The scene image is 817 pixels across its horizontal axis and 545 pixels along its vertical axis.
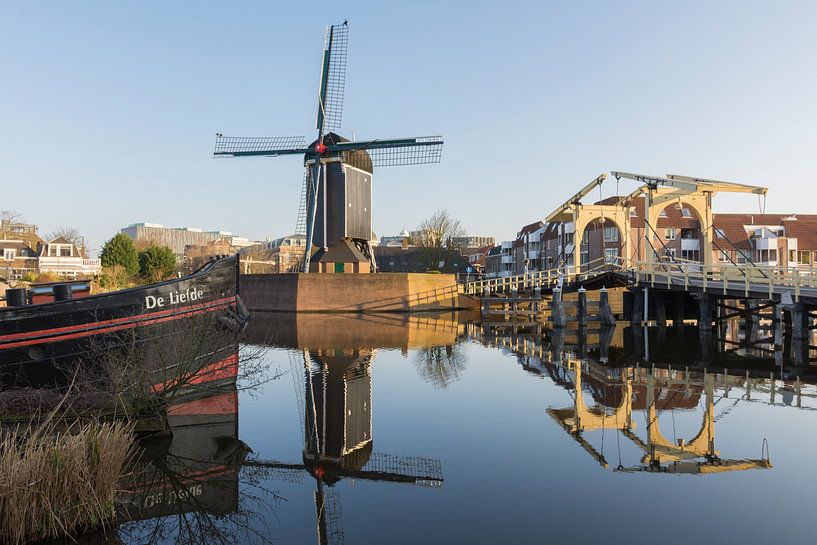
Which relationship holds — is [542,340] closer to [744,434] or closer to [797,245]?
[744,434]

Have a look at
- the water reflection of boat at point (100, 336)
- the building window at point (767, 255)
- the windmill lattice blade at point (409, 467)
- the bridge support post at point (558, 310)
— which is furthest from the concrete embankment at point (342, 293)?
the building window at point (767, 255)

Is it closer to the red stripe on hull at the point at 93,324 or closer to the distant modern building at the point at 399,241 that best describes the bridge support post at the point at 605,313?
the red stripe on hull at the point at 93,324

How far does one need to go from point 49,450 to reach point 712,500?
7.72 metres

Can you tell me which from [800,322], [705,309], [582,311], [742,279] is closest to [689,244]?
[582,311]

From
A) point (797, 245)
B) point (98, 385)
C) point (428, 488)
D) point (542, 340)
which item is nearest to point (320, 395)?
point (98, 385)

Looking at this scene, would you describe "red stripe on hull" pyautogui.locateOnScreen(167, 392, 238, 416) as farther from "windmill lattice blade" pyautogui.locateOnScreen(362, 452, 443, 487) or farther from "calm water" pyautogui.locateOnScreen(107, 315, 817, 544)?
Result: "windmill lattice blade" pyautogui.locateOnScreen(362, 452, 443, 487)

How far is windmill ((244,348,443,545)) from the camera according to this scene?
7.82 m

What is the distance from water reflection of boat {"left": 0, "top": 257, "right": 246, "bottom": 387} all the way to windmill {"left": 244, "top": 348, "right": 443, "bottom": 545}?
2390 mm

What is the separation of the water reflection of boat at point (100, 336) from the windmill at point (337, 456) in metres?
2.39

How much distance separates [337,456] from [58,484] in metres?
4.28

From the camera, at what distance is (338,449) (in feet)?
32.6

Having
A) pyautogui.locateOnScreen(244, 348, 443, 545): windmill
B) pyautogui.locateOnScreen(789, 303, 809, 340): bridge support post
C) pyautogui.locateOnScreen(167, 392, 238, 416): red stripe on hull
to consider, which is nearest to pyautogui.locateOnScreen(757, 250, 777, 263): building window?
pyautogui.locateOnScreen(789, 303, 809, 340): bridge support post

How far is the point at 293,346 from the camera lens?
24.1 m

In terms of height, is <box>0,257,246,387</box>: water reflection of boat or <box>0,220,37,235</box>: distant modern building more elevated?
<box>0,220,37,235</box>: distant modern building
